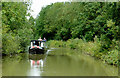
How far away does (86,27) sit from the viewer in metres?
31.3

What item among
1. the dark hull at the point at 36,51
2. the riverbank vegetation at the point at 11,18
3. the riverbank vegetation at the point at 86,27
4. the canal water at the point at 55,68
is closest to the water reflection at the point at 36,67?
the canal water at the point at 55,68

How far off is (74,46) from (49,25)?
24.4 metres

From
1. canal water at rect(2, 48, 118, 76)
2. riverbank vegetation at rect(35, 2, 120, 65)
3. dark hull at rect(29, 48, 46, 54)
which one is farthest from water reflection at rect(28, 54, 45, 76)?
dark hull at rect(29, 48, 46, 54)

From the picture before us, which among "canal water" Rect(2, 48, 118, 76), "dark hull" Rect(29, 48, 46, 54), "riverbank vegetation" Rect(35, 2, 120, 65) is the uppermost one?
"riverbank vegetation" Rect(35, 2, 120, 65)

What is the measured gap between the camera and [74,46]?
34500mm

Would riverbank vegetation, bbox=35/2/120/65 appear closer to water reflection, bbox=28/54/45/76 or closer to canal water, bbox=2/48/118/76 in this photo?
canal water, bbox=2/48/118/76

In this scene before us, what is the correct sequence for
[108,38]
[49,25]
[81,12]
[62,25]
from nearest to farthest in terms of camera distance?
[108,38] → [81,12] → [62,25] → [49,25]

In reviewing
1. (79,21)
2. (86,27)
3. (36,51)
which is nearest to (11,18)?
(36,51)

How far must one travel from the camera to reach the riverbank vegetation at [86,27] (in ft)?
47.4

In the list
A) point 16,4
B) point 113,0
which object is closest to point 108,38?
point 113,0

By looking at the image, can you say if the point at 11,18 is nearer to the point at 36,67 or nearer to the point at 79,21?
the point at 36,67

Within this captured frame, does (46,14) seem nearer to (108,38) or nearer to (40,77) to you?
(108,38)

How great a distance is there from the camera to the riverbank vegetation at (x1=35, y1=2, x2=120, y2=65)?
14.5m

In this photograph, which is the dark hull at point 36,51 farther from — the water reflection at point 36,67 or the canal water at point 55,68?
the canal water at point 55,68
